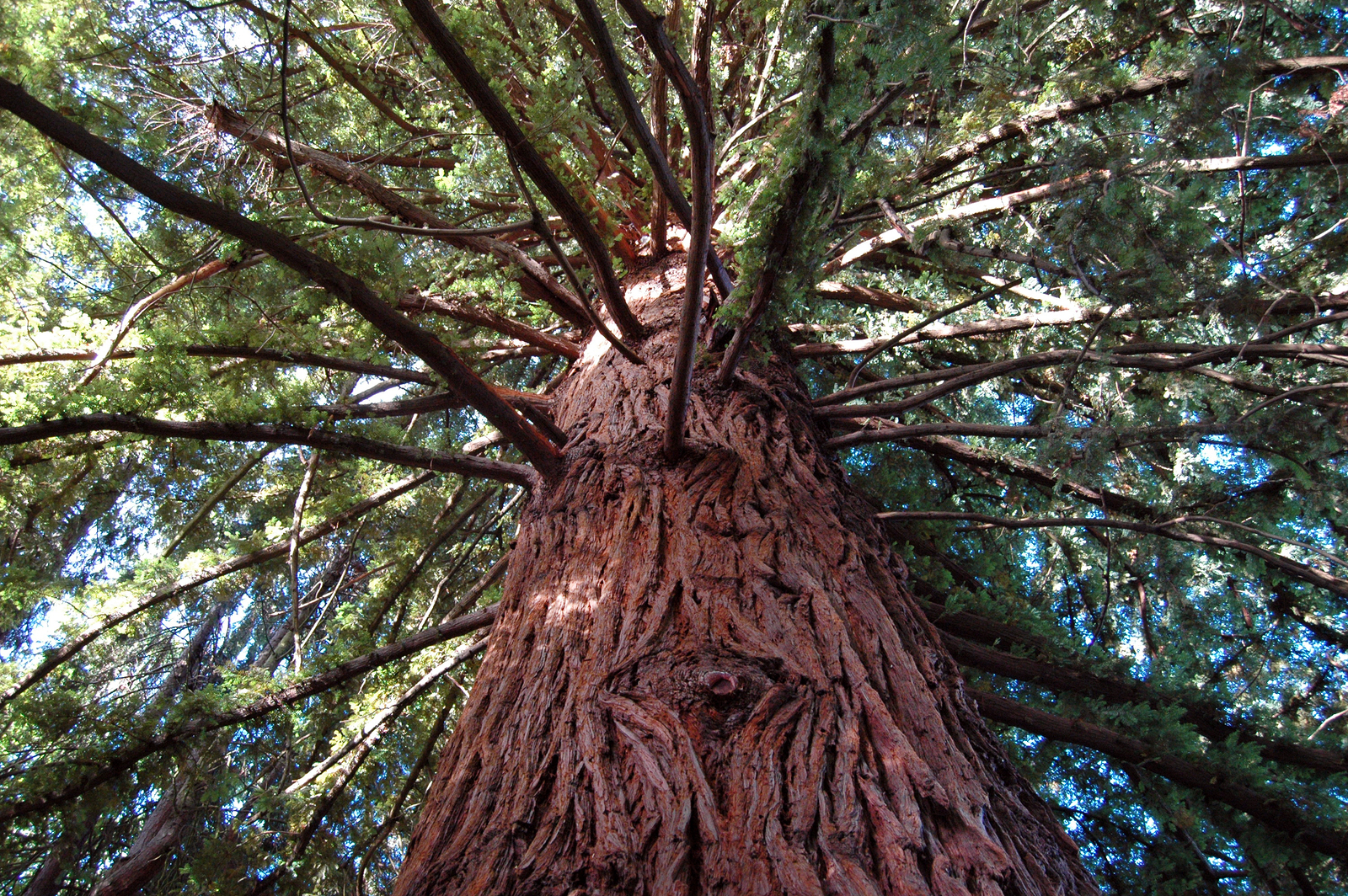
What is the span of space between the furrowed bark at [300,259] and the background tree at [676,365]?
13mm

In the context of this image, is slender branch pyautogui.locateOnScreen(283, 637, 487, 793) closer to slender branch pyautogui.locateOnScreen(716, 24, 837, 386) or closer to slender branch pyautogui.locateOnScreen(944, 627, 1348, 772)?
slender branch pyautogui.locateOnScreen(716, 24, 837, 386)

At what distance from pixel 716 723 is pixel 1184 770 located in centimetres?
250

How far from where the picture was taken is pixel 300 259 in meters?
1.87

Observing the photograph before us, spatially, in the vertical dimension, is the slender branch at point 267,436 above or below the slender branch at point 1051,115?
below

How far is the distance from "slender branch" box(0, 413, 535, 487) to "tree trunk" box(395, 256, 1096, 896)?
1.35 feet

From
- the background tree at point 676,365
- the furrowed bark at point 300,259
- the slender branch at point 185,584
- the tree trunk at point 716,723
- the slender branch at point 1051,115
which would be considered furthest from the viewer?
the slender branch at point 1051,115

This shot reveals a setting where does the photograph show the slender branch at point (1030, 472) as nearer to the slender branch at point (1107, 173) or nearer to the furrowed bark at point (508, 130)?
the slender branch at point (1107, 173)

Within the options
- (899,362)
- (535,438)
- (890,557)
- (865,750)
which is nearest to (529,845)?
(865,750)

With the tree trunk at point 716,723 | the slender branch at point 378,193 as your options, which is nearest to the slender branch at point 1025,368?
the tree trunk at point 716,723

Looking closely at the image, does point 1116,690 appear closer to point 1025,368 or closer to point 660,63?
point 1025,368

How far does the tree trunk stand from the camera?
1169mm

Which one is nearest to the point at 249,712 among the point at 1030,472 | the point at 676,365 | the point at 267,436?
the point at 267,436

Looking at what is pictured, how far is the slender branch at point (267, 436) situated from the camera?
192 cm

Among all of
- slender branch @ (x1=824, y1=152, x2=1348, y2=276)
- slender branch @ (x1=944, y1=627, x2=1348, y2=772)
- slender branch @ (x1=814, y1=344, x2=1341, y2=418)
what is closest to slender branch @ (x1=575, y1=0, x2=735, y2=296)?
slender branch @ (x1=814, y1=344, x2=1341, y2=418)
